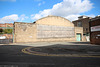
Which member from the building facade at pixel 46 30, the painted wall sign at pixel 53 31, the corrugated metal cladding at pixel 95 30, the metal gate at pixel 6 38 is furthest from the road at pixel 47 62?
the painted wall sign at pixel 53 31

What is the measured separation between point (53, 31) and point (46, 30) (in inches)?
90.9

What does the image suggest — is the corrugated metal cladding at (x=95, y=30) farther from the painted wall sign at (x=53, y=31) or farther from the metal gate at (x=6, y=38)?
the metal gate at (x=6, y=38)

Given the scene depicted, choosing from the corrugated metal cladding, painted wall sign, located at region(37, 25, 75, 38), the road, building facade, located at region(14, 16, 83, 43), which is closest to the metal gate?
building facade, located at region(14, 16, 83, 43)

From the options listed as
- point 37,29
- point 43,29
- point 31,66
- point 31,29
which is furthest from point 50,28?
point 31,66

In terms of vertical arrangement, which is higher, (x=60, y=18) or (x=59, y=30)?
(x=60, y=18)

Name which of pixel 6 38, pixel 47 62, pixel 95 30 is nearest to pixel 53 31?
pixel 95 30

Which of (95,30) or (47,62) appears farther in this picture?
(95,30)

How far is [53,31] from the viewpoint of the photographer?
24.3 m

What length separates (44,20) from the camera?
23125 mm

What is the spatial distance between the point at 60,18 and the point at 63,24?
7.03 feet

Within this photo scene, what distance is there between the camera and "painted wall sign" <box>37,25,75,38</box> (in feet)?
73.1

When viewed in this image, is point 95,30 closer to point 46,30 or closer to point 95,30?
point 95,30

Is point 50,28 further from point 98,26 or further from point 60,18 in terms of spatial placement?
point 98,26

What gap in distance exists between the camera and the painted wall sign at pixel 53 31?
73.1ft
